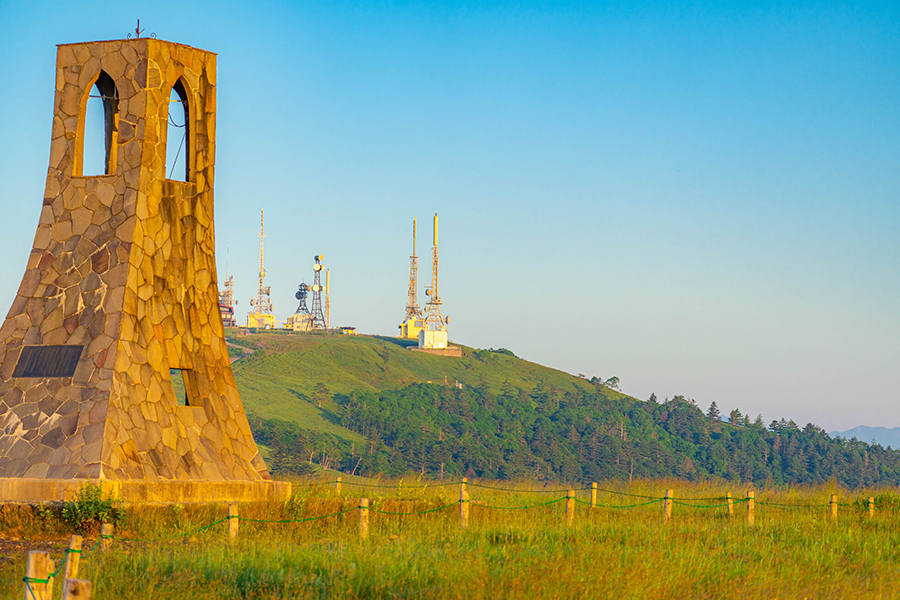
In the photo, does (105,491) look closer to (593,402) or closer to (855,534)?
(855,534)

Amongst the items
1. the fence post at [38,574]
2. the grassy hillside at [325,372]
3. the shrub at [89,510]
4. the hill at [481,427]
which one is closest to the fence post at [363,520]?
the shrub at [89,510]

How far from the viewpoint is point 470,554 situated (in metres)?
11.2

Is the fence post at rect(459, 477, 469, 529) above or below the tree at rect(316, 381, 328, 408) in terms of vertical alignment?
below

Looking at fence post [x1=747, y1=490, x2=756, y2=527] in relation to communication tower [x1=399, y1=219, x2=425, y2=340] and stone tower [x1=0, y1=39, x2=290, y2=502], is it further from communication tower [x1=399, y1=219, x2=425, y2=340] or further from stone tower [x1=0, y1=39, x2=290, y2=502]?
communication tower [x1=399, y1=219, x2=425, y2=340]

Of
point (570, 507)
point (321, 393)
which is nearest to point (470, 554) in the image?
point (570, 507)

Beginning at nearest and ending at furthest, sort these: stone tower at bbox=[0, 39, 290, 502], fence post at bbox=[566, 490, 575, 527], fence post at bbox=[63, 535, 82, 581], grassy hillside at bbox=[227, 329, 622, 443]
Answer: fence post at bbox=[63, 535, 82, 581] → stone tower at bbox=[0, 39, 290, 502] → fence post at bbox=[566, 490, 575, 527] → grassy hillside at bbox=[227, 329, 622, 443]

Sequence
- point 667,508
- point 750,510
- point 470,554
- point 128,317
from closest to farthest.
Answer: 1. point 470,554
2. point 128,317
3. point 667,508
4. point 750,510

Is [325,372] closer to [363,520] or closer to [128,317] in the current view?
[128,317]

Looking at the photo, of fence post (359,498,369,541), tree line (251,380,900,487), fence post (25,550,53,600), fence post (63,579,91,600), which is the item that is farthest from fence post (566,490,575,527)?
tree line (251,380,900,487)

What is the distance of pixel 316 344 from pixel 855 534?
170346mm

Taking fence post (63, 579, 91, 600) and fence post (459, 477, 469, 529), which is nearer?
fence post (63, 579, 91, 600)

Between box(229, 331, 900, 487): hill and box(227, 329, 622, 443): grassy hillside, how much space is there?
31cm

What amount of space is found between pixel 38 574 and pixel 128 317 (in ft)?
34.3

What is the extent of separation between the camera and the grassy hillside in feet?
479
